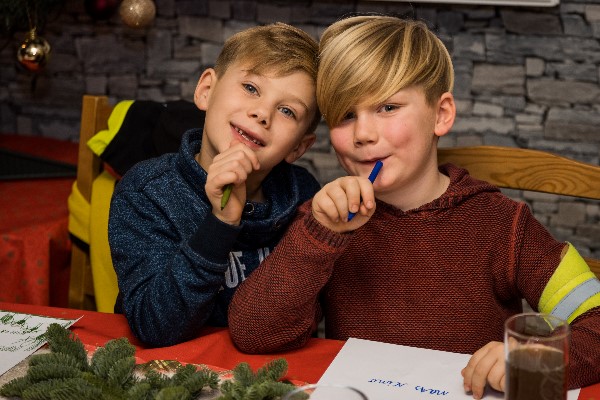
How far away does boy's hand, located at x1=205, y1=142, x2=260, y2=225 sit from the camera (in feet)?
3.51

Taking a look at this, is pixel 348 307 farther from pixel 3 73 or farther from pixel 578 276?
pixel 3 73

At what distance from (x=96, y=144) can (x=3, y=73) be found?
1.23m

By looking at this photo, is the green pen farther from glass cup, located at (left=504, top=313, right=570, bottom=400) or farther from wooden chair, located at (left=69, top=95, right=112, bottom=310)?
wooden chair, located at (left=69, top=95, right=112, bottom=310)

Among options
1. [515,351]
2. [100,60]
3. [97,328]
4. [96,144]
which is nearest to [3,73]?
[100,60]

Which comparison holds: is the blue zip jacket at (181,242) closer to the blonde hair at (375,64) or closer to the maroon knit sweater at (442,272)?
the maroon knit sweater at (442,272)

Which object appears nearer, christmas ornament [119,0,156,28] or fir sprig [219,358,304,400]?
fir sprig [219,358,304,400]

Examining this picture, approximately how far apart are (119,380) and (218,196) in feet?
1.05

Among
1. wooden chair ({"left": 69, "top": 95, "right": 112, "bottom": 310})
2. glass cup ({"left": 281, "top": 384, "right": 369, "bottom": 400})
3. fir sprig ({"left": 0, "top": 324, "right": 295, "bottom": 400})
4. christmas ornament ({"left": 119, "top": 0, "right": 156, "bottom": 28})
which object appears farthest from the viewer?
christmas ornament ({"left": 119, "top": 0, "right": 156, "bottom": 28})

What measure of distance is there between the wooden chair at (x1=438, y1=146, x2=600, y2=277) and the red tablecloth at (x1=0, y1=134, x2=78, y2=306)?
917 mm

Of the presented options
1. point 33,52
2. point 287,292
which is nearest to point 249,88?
point 287,292

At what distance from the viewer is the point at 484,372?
Answer: 859mm

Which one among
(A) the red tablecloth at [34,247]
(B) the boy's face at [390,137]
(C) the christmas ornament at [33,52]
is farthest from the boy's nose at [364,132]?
(C) the christmas ornament at [33,52]

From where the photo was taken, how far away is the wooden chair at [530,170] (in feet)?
4.42

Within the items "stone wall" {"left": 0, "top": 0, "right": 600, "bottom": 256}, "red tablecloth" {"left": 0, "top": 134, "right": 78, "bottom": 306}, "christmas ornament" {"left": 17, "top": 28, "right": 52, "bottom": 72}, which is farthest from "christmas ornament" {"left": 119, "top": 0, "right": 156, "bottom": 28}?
"red tablecloth" {"left": 0, "top": 134, "right": 78, "bottom": 306}
